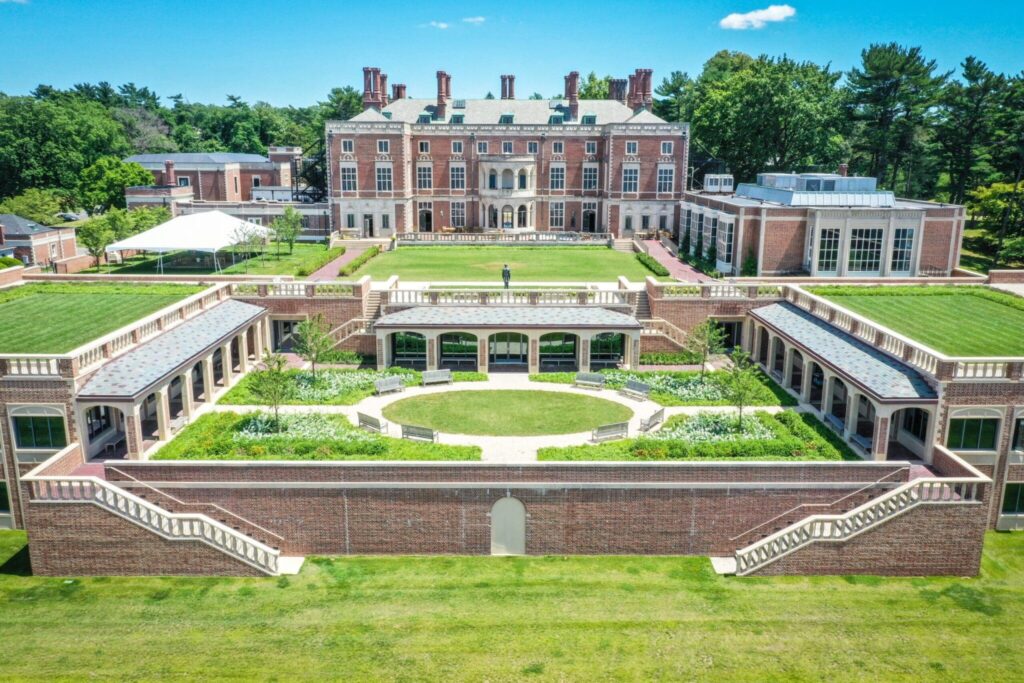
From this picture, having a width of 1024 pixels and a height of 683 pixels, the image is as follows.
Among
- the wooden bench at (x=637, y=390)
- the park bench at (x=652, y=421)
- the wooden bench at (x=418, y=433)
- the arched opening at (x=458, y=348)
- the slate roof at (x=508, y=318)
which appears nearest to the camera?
the wooden bench at (x=418, y=433)

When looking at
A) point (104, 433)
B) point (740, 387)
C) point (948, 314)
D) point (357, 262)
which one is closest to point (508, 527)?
point (740, 387)

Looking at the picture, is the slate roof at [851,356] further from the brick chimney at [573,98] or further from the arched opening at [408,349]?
the brick chimney at [573,98]

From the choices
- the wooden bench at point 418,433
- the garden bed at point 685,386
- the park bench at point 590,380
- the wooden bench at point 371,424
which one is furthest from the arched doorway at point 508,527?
the park bench at point 590,380

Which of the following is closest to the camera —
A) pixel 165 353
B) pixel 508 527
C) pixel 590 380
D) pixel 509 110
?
pixel 508 527

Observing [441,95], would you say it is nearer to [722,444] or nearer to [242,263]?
[242,263]

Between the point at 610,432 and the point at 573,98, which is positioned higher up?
the point at 573,98

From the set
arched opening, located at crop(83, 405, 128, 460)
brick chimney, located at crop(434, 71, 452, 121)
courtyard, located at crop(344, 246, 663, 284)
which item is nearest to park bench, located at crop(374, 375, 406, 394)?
arched opening, located at crop(83, 405, 128, 460)
